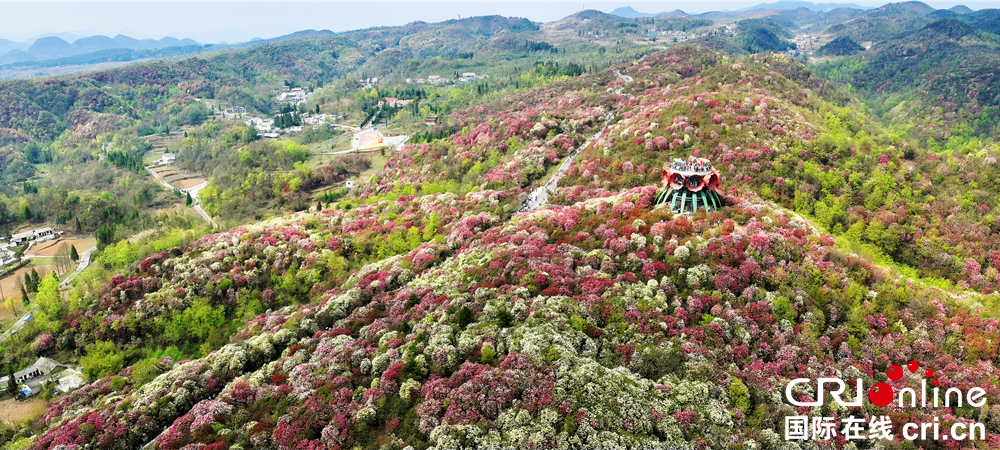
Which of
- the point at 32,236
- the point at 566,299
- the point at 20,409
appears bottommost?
the point at 20,409

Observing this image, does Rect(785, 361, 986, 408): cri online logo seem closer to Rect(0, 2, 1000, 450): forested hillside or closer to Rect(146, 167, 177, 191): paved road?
Rect(0, 2, 1000, 450): forested hillside

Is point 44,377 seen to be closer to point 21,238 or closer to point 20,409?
point 20,409

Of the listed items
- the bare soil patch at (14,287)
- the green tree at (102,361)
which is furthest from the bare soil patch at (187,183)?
the green tree at (102,361)

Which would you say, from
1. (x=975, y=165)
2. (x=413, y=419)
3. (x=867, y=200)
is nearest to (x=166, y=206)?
(x=413, y=419)

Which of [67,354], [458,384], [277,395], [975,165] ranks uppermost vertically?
[975,165]

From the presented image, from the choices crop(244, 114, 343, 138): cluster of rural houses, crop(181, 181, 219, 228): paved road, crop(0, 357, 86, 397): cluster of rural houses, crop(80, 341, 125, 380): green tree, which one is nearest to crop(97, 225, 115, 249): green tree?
crop(181, 181, 219, 228): paved road

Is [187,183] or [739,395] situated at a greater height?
[739,395]

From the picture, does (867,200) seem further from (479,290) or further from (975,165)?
(479,290)

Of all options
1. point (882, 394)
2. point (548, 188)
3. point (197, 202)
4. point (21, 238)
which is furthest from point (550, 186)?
point (21, 238)
